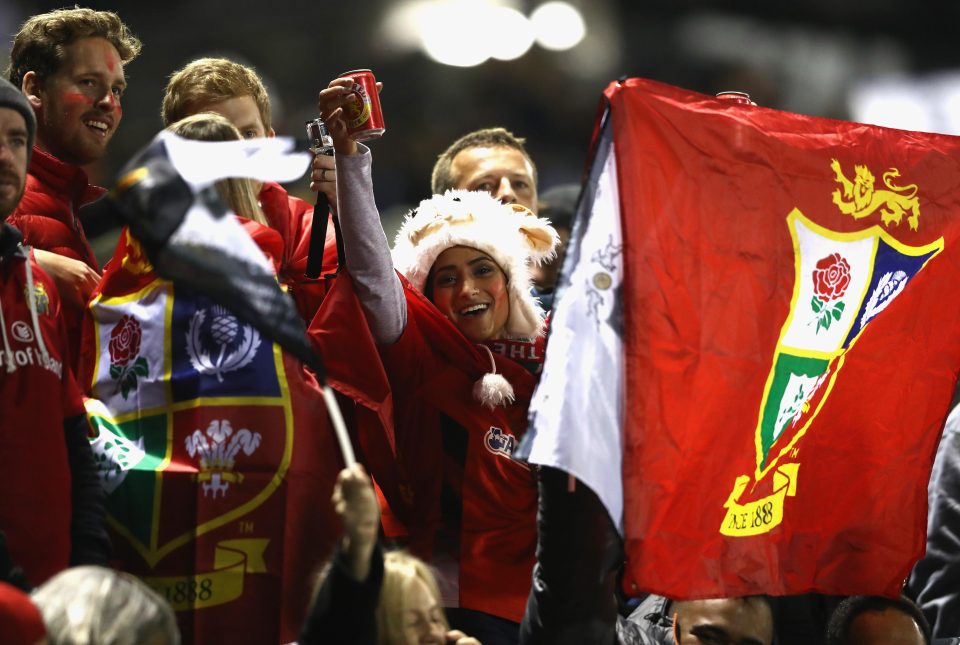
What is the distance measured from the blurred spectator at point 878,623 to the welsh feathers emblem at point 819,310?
0.65 meters

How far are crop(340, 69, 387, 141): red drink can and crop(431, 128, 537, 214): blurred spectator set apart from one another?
1.07m

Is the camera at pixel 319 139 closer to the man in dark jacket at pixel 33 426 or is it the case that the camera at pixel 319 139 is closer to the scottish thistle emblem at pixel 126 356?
the scottish thistle emblem at pixel 126 356

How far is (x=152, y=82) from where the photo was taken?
27.4 ft

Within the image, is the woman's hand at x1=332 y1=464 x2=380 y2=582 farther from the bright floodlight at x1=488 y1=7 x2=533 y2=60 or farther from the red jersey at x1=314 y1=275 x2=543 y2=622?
the bright floodlight at x1=488 y1=7 x2=533 y2=60

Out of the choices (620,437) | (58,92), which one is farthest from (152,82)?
(620,437)

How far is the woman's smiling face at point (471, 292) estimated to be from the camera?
3.93m

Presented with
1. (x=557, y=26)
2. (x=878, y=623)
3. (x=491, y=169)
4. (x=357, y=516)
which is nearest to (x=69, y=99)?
(x=491, y=169)

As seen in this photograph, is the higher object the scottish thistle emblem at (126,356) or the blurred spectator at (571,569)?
the scottish thistle emblem at (126,356)

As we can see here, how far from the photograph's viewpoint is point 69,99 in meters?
3.78

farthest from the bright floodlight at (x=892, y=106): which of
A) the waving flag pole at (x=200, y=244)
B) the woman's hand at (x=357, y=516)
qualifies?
the woman's hand at (x=357, y=516)

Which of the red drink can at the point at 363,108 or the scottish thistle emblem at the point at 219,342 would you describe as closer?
the scottish thistle emblem at the point at 219,342

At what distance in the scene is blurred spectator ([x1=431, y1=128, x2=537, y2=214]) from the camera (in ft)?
15.2

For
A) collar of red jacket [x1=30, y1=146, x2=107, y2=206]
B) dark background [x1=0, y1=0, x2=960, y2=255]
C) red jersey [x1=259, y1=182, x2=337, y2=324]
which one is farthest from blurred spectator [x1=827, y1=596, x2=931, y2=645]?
dark background [x1=0, y1=0, x2=960, y2=255]

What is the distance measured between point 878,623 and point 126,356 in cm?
206
